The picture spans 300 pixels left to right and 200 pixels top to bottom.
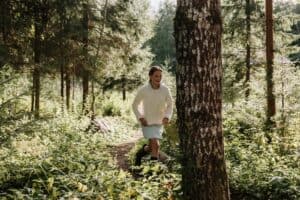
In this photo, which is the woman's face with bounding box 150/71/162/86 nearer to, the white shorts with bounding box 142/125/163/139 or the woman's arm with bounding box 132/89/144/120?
the woman's arm with bounding box 132/89/144/120

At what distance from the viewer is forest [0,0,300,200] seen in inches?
209

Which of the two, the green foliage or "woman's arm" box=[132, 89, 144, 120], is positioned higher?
"woman's arm" box=[132, 89, 144, 120]

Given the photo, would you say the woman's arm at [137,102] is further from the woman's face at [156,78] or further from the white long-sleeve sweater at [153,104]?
the woman's face at [156,78]

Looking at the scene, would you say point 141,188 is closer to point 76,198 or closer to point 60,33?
point 76,198

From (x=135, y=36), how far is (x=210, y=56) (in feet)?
62.3

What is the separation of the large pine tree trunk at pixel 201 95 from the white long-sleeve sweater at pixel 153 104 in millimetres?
3635

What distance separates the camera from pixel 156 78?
892cm

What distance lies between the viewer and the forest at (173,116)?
530cm

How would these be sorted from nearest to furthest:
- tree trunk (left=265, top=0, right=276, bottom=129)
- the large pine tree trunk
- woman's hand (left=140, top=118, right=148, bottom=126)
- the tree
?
the large pine tree trunk → woman's hand (left=140, top=118, right=148, bottom=126) → tree trunk (left=265, top=0, right=276, bottom=129) → the tree

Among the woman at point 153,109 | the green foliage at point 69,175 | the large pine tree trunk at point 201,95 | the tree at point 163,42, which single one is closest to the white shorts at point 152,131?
the woman at point 153,109

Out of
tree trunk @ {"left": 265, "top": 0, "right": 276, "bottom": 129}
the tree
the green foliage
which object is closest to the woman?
the green foliage

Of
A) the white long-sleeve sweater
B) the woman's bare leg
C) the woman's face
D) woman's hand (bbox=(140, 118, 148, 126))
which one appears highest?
the woman's face

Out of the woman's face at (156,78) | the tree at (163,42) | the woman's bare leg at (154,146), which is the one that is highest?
the tree at (163,42)

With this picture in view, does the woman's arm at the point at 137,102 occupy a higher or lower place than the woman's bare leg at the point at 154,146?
higher
